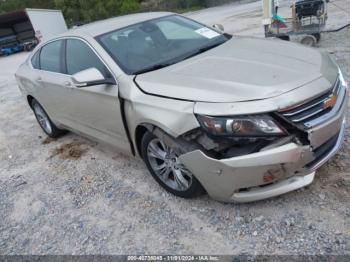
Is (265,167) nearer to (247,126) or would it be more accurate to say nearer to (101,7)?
(247,126)

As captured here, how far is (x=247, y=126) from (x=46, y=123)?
3.90m

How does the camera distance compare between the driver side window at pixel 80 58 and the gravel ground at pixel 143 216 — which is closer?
the gravel ground at pixel 143 216

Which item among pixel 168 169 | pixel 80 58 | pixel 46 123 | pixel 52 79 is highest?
pixel 80 58

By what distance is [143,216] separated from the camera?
3.03 metres

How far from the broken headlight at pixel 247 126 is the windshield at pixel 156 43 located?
42.9 inches

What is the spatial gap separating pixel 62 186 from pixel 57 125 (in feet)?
4.38

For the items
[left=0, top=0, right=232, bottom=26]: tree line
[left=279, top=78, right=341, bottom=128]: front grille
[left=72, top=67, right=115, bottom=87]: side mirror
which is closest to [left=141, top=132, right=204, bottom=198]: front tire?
[left=72, top=67, right=115, bottom=87]: side mirror

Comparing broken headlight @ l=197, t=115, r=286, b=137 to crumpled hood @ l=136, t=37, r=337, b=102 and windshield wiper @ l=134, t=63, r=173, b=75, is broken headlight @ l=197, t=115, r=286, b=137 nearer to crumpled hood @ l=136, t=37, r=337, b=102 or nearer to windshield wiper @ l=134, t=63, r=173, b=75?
crumpled hood @ l=136, t=37, r=337, b=102

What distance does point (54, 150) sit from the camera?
4.87 metres

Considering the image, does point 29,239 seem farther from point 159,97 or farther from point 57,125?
point 57,125

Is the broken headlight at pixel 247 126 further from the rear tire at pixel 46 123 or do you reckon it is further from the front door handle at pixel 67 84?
the rear tire at pixel 46 123

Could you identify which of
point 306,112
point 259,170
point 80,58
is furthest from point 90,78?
point 306,112

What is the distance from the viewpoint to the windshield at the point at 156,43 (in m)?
3.25

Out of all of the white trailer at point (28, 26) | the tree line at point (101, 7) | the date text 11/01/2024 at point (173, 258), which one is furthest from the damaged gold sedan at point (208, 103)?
the tree line at point (101, 7)
